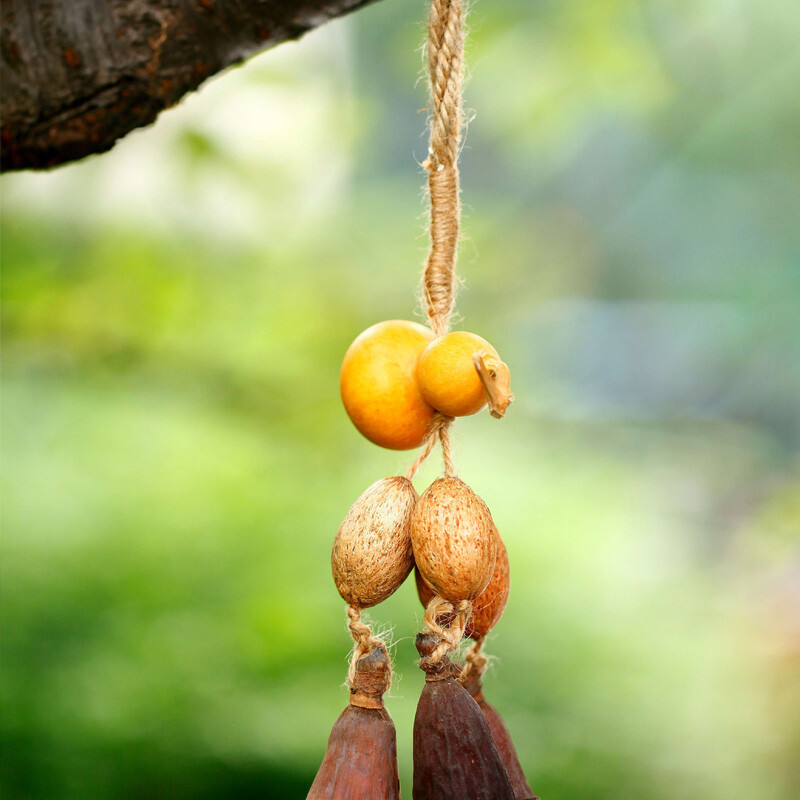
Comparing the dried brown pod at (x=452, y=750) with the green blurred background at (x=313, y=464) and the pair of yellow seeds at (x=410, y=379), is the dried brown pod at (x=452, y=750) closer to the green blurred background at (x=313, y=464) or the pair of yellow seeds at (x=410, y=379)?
the pair of yellow seeds at (x=410, y=379)

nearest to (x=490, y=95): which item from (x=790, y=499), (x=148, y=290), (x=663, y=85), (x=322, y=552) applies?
(x=663, y=85)

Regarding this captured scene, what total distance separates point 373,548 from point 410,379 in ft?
0.27

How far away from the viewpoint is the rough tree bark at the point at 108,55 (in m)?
0.40

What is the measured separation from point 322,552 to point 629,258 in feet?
2.59

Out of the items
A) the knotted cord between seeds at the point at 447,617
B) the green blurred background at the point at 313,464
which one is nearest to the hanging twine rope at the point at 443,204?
the knotted cord between seeds at the point at 447,617

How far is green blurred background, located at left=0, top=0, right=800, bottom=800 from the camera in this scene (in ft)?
2.62

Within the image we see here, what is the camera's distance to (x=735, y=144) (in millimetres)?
1291

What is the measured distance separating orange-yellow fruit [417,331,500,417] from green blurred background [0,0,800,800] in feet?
1.11

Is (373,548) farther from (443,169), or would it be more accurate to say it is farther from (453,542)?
(443,169)

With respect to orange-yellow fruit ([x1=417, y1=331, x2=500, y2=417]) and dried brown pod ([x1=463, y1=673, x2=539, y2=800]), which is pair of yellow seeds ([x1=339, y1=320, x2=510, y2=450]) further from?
dried brown pod ([x1=463, y1=673, x2=539, y2=800])

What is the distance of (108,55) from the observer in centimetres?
40

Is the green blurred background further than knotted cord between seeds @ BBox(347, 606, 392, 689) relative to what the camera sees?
Yes

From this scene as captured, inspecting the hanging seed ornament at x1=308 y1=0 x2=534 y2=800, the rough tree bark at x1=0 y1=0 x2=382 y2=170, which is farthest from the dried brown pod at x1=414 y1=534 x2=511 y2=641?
the rough tree bark at x1=0 y1=0 x2=382 y2=170

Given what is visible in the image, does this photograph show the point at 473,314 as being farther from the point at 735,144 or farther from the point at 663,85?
the point at 735,144
